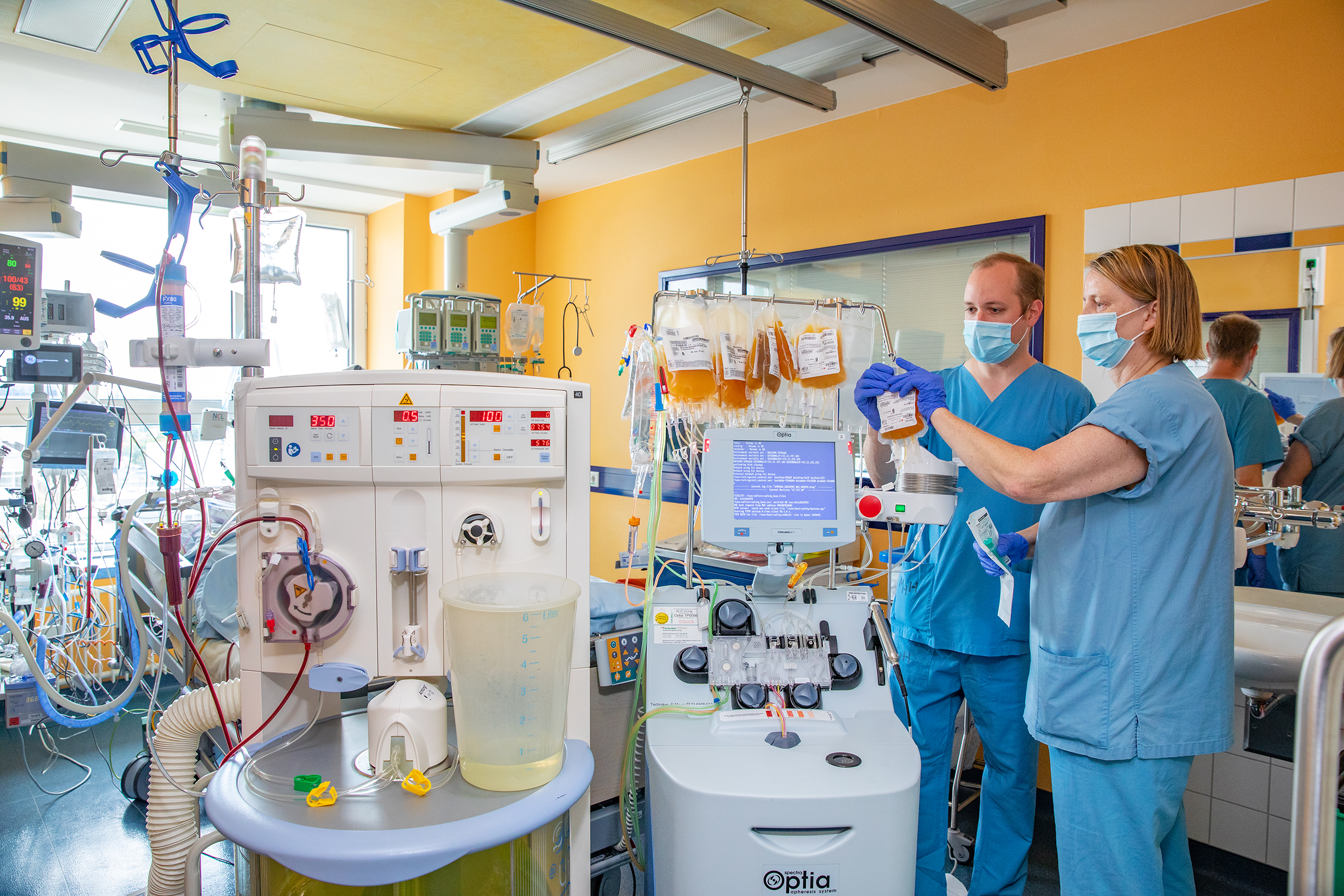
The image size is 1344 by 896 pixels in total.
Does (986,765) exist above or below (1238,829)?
above

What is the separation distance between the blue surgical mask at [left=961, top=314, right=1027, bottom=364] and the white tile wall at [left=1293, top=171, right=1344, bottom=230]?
3.47ft

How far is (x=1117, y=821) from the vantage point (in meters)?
1.38

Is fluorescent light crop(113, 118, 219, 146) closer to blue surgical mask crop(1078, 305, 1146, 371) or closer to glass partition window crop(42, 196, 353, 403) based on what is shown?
glass partition window crop(42, 196, 353, 403)

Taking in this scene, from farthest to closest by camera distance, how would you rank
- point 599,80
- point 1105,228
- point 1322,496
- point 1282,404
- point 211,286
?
point 211,286 < point 599,80 < point 1105,228 < point 1282,404 < point 1322,496

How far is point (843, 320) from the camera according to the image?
73.4 inches

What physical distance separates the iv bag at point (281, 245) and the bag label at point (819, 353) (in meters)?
1.34

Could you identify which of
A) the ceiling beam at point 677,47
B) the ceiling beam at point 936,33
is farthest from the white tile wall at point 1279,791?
the ceiling beam at point 677,47

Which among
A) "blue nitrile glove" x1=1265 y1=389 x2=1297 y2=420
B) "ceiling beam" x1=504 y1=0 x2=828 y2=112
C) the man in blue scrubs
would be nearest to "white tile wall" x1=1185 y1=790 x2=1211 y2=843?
the man in blue scrubs

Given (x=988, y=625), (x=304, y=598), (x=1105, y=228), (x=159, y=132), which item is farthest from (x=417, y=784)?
(x=159, y=132)

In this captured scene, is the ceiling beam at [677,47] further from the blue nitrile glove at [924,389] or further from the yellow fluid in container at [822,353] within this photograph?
the blue nitrile glove at [924,389]

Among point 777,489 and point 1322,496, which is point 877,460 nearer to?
point 777,489

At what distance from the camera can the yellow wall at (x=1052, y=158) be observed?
2.29m

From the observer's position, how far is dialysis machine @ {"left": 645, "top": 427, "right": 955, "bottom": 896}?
4.42 feet

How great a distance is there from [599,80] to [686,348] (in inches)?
77.4
